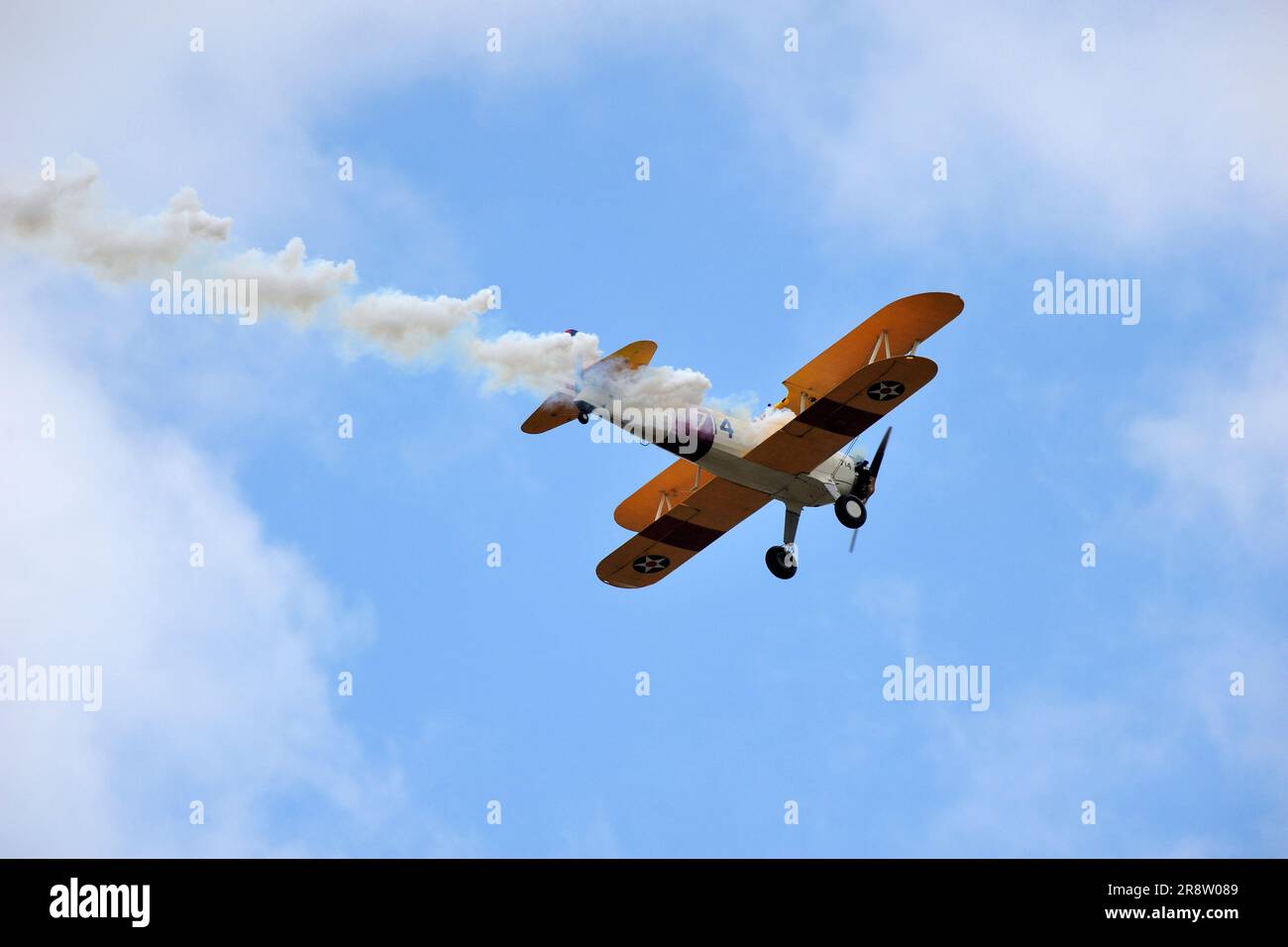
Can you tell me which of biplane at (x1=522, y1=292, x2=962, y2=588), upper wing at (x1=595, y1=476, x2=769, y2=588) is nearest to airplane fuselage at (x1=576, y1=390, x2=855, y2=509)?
biplane at (x1=522, y1=292, x2=962, y2=588)

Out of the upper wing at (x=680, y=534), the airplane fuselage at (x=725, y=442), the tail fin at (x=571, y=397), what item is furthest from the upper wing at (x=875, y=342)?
the tail fin at (x=571, y=397)

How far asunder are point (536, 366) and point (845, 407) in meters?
4.50

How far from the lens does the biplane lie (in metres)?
26.2

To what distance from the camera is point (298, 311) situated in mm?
25109

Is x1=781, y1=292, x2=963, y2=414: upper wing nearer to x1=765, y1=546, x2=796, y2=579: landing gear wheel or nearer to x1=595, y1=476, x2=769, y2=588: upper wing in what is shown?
x1=595, y1=476, x2=769, y2=588: upper wing

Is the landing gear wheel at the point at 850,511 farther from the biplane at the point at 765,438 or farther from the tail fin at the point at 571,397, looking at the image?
the tail fin at the point at 571,397

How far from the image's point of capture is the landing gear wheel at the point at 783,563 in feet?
94.3

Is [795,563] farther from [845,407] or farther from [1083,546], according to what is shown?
[1083,546]

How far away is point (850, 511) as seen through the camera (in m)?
28.4

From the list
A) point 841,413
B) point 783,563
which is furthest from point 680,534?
point 841,413

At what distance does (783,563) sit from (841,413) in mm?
3127

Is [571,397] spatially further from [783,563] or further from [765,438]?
[783,563]

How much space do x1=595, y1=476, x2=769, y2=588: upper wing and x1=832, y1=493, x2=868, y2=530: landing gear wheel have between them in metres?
1.14
